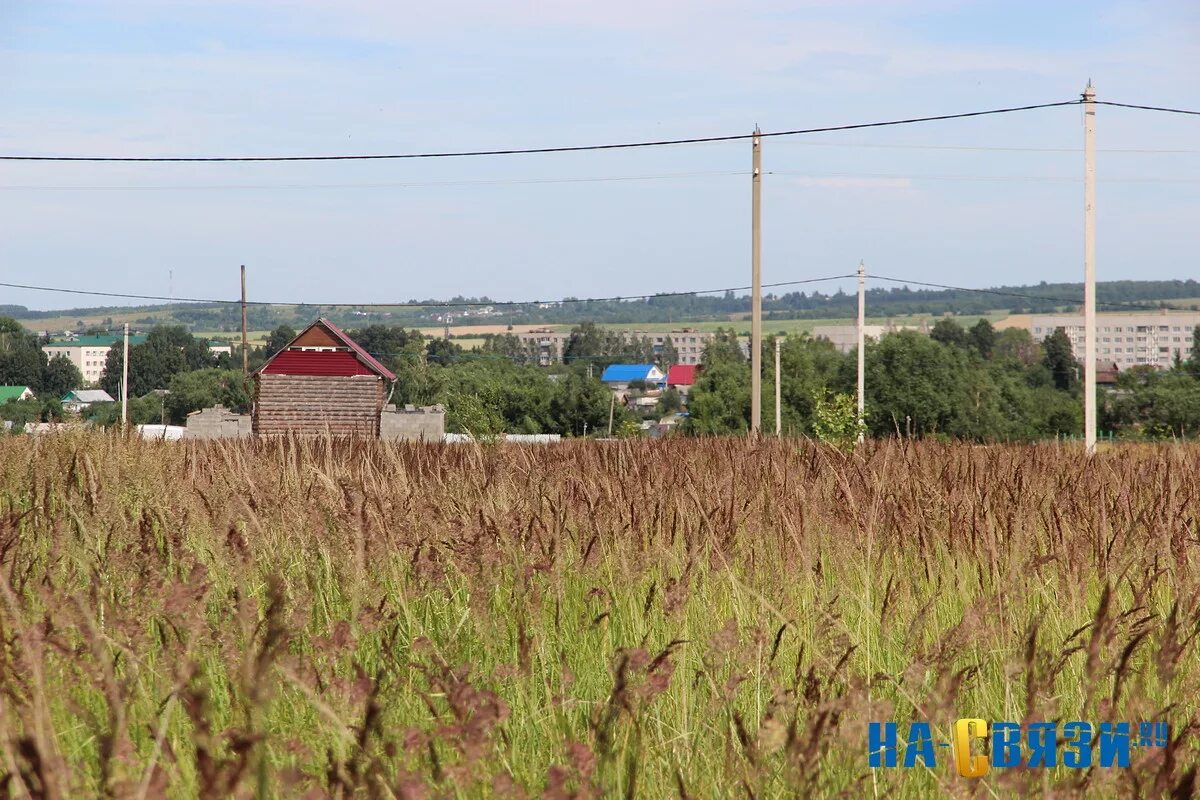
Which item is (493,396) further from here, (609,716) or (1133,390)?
(609,716)

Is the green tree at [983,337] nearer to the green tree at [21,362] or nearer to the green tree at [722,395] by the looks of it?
the green tree at [722,395]

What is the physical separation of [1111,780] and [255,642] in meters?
1.81

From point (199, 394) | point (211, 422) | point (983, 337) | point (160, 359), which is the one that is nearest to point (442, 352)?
point (160, 359)

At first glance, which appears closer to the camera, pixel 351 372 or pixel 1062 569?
pixel 1062 569

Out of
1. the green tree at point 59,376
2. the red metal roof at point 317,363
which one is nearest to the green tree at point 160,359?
the green tree at point 59,376

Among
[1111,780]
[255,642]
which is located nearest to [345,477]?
[255,642]

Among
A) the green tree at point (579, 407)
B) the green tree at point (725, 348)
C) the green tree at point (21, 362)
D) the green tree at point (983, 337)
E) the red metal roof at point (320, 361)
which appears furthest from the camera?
the green tree at point (983, 337)

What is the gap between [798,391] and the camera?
97.4m

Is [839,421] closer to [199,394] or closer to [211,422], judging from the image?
[211,422]

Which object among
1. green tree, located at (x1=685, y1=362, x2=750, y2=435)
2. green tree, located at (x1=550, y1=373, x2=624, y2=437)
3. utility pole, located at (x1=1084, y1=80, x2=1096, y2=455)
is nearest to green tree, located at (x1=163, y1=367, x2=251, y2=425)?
green tree, located at (x1=550, y1=373, x2=624, y2=437)

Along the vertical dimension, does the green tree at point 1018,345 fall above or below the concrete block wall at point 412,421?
above

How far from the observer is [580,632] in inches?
126

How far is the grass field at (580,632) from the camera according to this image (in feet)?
6.11

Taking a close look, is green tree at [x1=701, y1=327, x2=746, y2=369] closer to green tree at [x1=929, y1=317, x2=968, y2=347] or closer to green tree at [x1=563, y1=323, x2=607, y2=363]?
green tree at [x1=563, y1=323, x2=607, y2=363]
